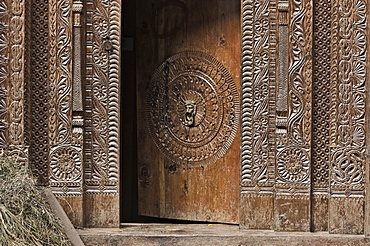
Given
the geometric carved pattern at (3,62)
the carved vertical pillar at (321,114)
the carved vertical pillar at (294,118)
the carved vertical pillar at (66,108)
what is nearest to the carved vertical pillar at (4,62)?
the geometric carved pattern at (3,62)

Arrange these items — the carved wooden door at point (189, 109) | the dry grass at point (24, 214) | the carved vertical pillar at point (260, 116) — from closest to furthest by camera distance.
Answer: the dry grass at point (24, 214)
the carved vertical pillar at point (260, 116)
the carved wooden door at point (189, 109)

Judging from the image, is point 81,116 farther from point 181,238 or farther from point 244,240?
point 244,240

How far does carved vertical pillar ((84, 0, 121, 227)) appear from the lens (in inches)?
242

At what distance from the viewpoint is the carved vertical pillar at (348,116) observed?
5984 millimetres

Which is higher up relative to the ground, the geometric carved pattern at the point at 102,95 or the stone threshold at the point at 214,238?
the geometric carved pattern at the point at 102,95

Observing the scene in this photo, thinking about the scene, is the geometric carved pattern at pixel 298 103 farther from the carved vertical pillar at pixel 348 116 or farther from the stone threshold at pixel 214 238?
the stone threshold at pixel 214 238

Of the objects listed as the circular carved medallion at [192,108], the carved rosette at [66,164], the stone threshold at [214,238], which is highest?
the circular carved medallion at [192,108]

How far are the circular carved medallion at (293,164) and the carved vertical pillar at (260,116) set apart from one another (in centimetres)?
8

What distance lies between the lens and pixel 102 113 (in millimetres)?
6152

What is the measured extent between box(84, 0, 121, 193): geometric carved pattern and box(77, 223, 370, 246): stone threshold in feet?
1.28

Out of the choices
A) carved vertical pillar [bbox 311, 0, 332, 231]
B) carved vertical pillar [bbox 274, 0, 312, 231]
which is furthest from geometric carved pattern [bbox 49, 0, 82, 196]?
carved vertical pillar [bbox 311, 0, 332, 231]

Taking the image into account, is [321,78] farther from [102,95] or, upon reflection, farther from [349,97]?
[102,95]

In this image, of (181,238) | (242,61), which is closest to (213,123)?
(242,61)

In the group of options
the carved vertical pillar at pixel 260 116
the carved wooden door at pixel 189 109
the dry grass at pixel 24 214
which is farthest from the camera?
the carved wooden door at pixel 189 109
